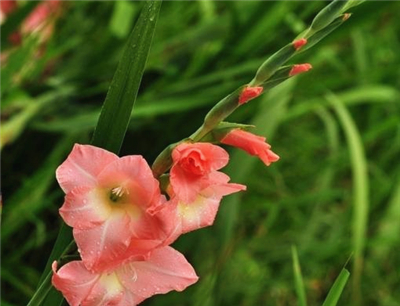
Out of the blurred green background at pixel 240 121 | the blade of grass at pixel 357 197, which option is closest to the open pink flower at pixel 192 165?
the blurred green background at pixel 240 121

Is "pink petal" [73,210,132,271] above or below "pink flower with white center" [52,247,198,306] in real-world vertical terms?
above

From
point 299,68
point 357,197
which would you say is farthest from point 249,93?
point 357,197

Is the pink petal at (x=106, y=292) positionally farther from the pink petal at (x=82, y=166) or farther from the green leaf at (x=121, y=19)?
the green leaf at (x=121, y=19)

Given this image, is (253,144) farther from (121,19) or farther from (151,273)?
(121,19)

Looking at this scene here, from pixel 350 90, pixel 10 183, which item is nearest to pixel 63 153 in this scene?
pixel 10 183

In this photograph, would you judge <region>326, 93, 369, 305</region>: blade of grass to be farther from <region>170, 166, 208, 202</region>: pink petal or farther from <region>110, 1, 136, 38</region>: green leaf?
<region>170, 166, 208, 202</region>: pink petal

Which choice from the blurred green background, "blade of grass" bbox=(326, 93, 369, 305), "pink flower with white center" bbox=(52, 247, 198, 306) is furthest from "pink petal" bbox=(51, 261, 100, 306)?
"blade of grass" bbox=(326, 93, 369, 305)

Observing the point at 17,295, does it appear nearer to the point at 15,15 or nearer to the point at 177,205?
the point at 15,15
